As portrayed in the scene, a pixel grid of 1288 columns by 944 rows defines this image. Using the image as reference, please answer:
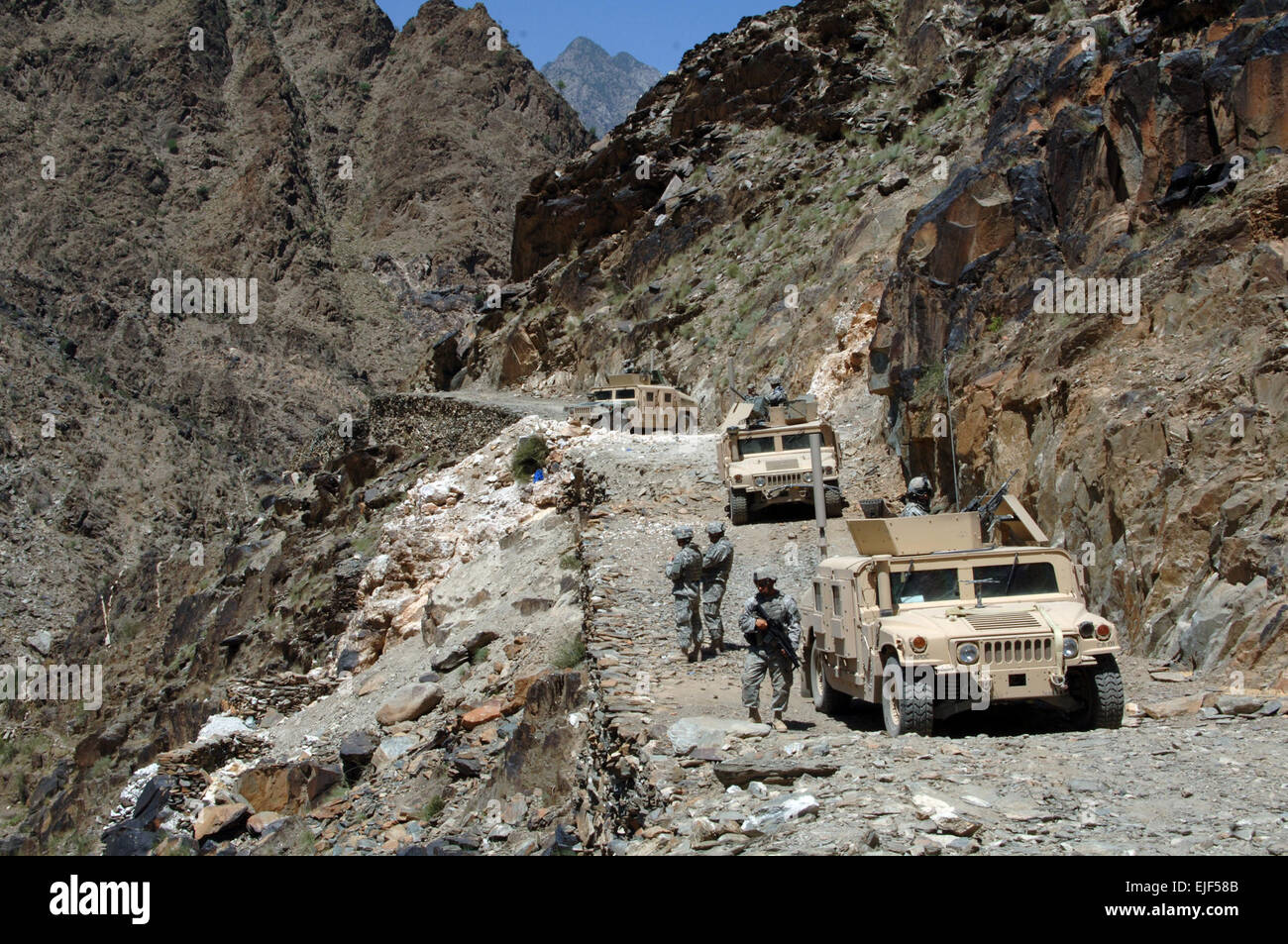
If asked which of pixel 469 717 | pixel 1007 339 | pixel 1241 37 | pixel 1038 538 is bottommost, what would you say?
pixel 469 717

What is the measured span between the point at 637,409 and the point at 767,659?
20.5 metres

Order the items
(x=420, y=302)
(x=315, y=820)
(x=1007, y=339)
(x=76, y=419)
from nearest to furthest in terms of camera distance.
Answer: (x=315, y=820), (x=1007, y=339), (x=76, y=419), (x=420, y=302)

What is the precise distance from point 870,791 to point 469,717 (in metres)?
7.01

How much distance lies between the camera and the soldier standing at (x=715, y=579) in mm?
11484

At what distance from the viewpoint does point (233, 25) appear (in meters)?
107

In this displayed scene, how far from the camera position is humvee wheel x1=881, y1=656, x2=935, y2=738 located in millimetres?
8133

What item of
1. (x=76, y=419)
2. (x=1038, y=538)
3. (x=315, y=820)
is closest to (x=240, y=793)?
(x=315, y=820)

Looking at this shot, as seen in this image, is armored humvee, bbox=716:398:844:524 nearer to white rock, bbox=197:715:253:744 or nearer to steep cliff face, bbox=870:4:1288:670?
steep cliff face, bbox=870:4:1288:670

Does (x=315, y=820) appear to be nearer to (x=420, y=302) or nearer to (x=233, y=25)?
(x=420, y=302)

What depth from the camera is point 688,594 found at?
1166 centimetres

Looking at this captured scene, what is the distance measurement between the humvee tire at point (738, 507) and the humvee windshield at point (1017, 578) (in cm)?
906

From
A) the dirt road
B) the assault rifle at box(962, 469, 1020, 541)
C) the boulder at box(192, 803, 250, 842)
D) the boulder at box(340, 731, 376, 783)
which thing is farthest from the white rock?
the assault rifle at box(962, 469, 1020, 541)

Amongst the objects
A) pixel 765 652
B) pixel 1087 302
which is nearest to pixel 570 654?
pixel 765 652

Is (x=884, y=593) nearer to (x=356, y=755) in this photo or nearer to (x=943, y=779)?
(x=943, y=779)
